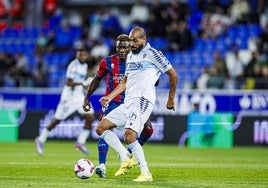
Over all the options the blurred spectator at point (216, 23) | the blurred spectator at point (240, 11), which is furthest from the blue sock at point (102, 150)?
the blurred spectator at point (240, 11)

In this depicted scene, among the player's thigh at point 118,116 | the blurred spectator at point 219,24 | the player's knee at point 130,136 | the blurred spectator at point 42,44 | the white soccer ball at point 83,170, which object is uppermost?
the blurred spectator at point 219,24

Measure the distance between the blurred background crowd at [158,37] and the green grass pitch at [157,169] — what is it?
5.01m

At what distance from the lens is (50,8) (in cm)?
3519

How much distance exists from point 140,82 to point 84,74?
762 centimetres

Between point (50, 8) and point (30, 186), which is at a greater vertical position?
point (50, 8)

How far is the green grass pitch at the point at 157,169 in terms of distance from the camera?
1136 cm

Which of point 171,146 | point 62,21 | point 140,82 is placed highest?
point 62,21

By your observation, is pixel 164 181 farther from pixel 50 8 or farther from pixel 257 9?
pixel 50 8

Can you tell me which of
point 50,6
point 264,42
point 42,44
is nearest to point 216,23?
point 264,42

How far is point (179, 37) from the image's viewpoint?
94.0 ft

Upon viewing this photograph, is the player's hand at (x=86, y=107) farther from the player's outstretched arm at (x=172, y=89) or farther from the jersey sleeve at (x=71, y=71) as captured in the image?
the jersey sleeve at (x=71, y=71)

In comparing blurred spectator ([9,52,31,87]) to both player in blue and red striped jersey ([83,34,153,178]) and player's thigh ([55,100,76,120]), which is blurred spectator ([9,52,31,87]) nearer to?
player's thigh ([55,100,76,120])

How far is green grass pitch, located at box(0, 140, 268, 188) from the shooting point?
1136cm

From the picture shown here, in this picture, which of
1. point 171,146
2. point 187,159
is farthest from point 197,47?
point 187,159
